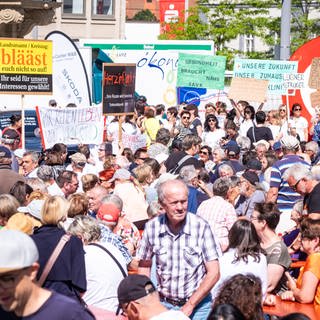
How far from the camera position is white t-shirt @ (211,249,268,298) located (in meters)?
7.46

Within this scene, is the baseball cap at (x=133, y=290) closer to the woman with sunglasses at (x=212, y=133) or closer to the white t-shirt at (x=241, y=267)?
the white t-shirt at (x=241, y=267)

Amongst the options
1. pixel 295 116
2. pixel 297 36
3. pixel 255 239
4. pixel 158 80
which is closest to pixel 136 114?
pixel 295 116

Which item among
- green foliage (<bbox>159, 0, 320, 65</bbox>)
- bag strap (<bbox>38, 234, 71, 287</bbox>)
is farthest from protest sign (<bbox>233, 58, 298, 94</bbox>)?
green foliage (<bbox>159, 0, 320, 65</bbox>)

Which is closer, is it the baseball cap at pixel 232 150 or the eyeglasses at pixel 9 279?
the eyeglasses at pixel 9 279

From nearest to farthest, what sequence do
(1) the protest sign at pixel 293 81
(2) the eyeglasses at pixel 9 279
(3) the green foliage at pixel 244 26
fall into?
(2) the eyeglasses at pixel 9 279 → (1) the protest sign at pixel 293 81 → (3) the green foliage at pixel 244 26

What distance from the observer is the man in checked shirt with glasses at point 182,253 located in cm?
684

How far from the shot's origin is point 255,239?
24.8 ft

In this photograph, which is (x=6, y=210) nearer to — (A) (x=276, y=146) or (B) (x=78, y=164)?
(B) (x=78, y=164)

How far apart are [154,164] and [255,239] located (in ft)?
14.0

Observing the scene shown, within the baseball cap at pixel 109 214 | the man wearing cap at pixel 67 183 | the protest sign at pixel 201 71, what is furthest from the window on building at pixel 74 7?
the baseball cap at pixel 109 214

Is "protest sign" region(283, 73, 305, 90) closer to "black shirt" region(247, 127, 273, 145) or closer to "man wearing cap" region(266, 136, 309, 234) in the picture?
"black shirt" region(247, 127, 273, 145)

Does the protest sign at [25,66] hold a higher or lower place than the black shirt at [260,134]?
higher

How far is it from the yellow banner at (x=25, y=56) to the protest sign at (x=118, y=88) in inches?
37.0

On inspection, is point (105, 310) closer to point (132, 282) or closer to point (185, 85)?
point (132, 282)
